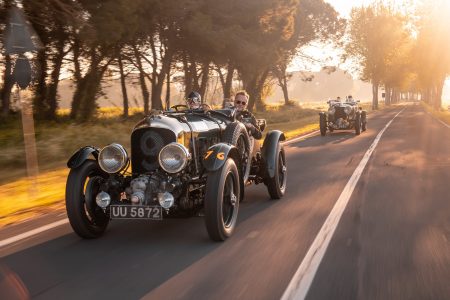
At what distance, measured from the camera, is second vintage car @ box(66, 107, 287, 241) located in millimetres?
5520

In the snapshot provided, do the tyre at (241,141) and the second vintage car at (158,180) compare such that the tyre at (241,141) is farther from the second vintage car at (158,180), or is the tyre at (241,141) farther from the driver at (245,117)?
the driver at (245,117)

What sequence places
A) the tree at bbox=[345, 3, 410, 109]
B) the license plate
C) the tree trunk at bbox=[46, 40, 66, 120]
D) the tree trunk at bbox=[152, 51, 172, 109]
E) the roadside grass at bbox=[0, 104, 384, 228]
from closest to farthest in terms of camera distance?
the license plate < the roadside grass at bbox=[0, 104, 384, 228] < the tree trunk at bbox=[46, 40, 66, 120] < the tree trunk at bbox=[152, 51, 172, 109] < the tree at bbox=[345, 3, 410, 109]

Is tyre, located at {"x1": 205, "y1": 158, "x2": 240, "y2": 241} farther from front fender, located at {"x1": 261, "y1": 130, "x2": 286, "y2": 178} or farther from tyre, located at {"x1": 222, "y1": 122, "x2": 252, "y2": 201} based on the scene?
front fender, located at {"x1": 261, "y1": 130, "x2": 286, "y2": 178}

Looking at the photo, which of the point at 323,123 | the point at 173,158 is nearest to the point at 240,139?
the point at 173,158

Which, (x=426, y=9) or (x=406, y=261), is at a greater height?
(x=426, y=9)

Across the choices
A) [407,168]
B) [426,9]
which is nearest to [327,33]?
[426,9]

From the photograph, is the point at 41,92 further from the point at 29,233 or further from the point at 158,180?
the point at 158,180

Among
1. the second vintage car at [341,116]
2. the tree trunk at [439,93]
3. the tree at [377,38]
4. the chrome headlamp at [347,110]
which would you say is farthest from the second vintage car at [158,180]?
the tree at [377,38]

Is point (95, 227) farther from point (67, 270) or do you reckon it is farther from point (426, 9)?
point (426, 9)

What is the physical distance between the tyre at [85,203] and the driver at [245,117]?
2.65 metres

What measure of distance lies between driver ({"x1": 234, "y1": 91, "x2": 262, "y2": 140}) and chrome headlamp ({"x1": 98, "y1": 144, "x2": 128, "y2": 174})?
8.34 ft

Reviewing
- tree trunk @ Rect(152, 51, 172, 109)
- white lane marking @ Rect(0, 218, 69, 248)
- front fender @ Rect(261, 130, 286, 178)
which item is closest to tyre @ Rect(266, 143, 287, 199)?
front fender @ Rect(261, 130, 286, 178)

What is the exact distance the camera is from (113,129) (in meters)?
19.5

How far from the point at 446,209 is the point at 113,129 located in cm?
1416
